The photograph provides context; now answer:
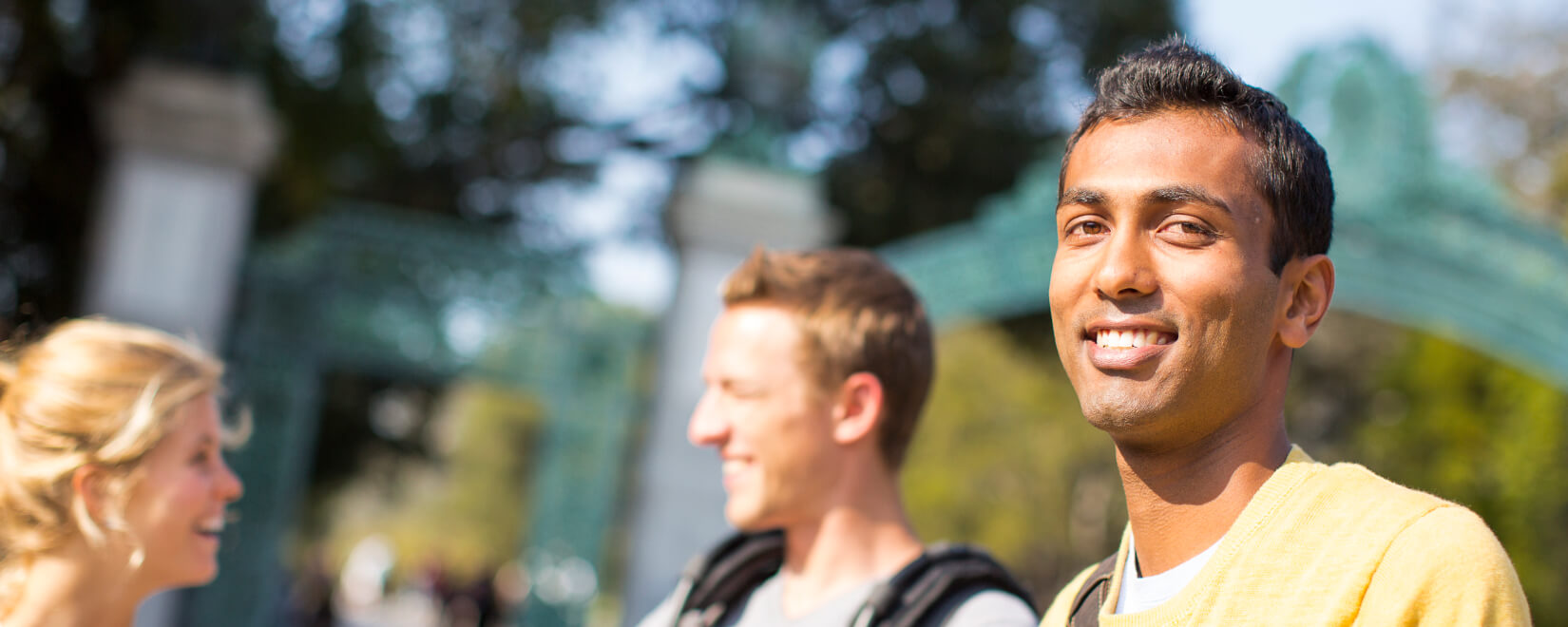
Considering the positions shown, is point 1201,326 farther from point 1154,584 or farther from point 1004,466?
point 1004,466

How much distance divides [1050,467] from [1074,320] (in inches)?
830

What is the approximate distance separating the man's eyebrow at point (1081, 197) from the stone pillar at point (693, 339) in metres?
4.42

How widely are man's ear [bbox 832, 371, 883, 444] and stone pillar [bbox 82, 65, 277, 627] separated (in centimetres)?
418

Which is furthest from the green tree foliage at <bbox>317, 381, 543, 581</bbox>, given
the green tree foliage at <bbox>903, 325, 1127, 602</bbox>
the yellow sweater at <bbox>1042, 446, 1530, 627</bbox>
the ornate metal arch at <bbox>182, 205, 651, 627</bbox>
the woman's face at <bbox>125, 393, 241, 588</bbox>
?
the yellow sweater at <bbox>1042, 446, 1530, 627</bbox>

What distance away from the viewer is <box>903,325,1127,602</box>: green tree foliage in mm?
21562

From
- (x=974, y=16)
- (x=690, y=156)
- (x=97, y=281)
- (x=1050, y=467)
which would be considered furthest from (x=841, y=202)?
(x=1050, y=467)

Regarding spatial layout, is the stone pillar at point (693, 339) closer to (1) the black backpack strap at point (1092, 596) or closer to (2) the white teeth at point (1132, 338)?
(1) the black backpack strap at point (1092, 596)

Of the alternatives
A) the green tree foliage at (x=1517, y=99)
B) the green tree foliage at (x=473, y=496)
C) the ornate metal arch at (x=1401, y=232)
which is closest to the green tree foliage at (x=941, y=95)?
the ornate metal arch at (x=1401, y=232)

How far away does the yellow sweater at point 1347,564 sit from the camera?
3.26ft

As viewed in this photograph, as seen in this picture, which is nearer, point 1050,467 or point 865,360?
point 865,360

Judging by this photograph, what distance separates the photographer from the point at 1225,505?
121 cm

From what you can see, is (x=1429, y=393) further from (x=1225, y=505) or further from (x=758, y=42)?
(x=1225, y=505)

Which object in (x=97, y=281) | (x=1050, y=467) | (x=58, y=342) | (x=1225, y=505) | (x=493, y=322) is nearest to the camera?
(x=1225, y=505)

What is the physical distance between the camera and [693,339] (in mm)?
6102
